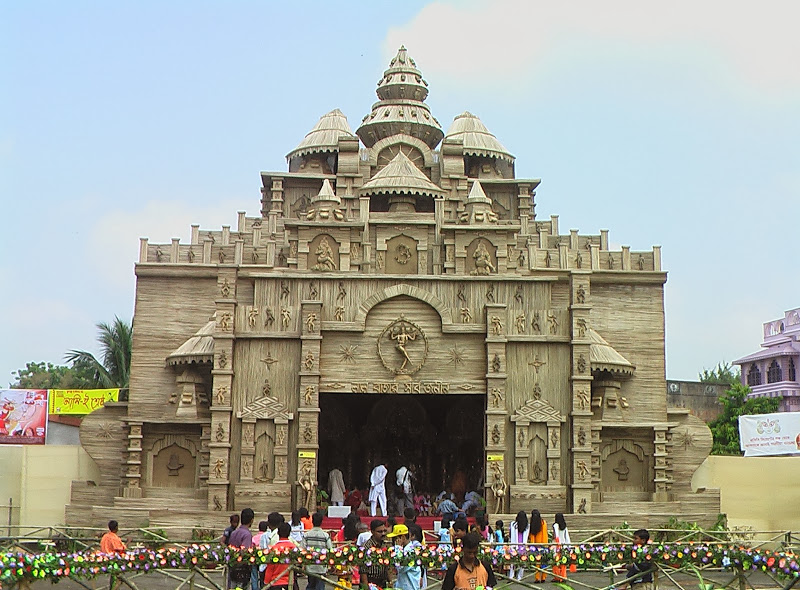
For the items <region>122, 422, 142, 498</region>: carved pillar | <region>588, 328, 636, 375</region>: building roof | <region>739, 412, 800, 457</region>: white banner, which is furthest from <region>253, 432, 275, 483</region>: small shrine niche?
<region>739, 412, 800, 457</region>: white banner

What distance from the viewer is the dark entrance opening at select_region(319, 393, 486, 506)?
1085 inches

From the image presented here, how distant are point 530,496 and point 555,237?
8.96 m

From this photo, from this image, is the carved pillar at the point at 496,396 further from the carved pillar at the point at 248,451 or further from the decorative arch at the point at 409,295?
the carved pillar at the point at 248,451

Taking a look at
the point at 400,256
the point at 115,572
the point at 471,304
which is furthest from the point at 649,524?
the point at 115,572

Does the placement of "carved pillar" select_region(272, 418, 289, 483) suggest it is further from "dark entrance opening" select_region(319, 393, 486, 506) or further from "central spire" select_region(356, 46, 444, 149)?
"central spire" select_region(356, 46, 444, 149)

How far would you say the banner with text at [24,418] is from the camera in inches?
1366

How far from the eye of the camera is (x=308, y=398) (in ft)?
77.3

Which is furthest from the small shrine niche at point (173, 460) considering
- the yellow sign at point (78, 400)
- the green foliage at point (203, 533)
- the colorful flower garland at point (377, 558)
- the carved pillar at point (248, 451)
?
the yellow sign at point (78, 400)

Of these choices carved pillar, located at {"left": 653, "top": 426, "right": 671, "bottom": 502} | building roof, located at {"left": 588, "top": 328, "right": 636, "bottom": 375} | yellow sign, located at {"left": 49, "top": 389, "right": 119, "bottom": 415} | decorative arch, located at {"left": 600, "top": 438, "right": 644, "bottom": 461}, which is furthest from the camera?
yellow sign, located at {"left": 49, "top": 389, "right": 119, "bottom": 415}

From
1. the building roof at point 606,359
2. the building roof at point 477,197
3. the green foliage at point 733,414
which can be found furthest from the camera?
the green foliage at point 733,414

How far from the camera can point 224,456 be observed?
76.8 ft

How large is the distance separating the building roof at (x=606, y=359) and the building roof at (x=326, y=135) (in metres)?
10.9

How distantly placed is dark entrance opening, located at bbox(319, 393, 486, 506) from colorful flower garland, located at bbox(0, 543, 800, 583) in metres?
14.6

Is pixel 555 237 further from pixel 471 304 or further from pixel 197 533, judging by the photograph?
pixel 197 533
